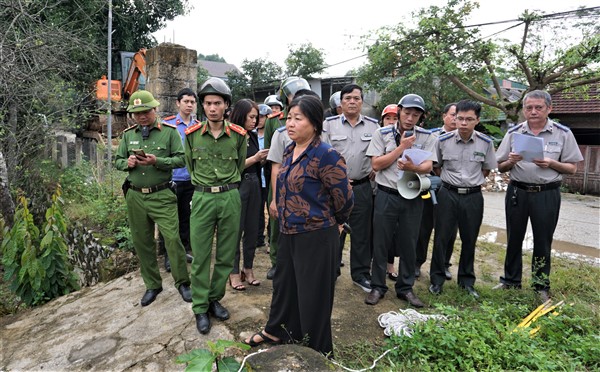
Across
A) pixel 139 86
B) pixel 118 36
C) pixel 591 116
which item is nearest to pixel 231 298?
pixel 139 86

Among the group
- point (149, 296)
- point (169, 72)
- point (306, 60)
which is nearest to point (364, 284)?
point (149, 296)

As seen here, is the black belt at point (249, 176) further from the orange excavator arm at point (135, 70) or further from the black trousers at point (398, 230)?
the orange excavator arm at point (135, 70)

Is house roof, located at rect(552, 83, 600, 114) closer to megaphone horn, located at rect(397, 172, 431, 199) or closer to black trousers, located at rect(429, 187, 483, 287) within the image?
black trousers, located at rect(429, 187, 483, 287)

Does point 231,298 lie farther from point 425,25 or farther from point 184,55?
point 425,25

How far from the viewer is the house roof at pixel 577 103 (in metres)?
14.3

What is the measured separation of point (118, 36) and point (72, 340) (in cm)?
1434

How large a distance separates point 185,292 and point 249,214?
3.08ft

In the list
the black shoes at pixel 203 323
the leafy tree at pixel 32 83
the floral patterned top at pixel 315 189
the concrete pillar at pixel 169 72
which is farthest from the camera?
the concrete pillar at pixel 169 72

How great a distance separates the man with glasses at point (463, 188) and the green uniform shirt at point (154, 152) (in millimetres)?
2646

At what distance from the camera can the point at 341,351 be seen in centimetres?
294

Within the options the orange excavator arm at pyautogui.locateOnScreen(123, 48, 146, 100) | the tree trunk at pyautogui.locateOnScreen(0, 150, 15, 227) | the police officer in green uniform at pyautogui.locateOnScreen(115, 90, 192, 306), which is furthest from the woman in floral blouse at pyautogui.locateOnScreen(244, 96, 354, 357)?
the orange excavator arm at pyautogui.locateOnScreen(123, 48, 146, 100)

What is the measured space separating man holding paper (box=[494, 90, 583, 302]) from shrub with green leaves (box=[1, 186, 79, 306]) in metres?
5.11

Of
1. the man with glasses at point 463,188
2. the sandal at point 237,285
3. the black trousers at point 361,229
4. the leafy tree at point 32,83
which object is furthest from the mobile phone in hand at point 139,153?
the leafy tree at point 32,83

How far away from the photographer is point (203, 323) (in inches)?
125
